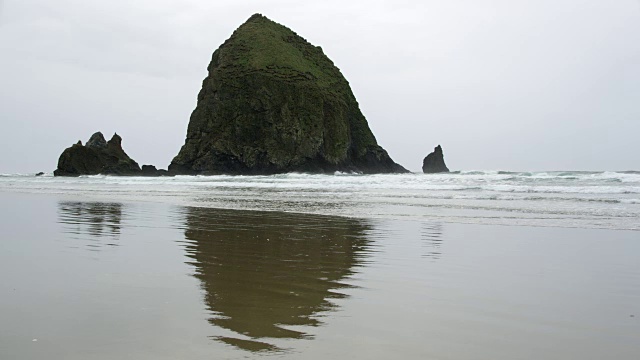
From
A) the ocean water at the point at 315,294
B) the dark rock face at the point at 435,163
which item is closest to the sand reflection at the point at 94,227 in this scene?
→ the ocean water at the point at 315,294

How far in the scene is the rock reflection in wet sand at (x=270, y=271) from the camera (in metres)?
3.04

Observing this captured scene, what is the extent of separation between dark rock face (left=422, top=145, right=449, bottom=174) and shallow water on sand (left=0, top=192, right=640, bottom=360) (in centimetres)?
7231

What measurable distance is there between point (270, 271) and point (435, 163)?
76.3m

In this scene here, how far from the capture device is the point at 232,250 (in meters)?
6.24

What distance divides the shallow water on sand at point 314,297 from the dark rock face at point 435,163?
237 feet

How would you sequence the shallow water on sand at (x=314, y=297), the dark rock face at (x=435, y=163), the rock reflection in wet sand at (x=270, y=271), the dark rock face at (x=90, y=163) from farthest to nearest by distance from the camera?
the dark rock face at (x=435, y=163) → the dark rock face at (x=90, y=163) → the rock reflection in wet sand at (x=270, y=271) → the shallow water on sand at (x=314, y=297)

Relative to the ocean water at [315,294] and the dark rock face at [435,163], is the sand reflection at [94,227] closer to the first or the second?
the ocean water at [315,294]

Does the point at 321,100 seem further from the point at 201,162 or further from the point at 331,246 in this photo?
the point at 331,246

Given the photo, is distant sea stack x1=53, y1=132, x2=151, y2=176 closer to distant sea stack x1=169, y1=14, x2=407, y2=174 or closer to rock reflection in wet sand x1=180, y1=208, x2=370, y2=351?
distant sea stack x1=169, y1=14, x2=407, y2=174

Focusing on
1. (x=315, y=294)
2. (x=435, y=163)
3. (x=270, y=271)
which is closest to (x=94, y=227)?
(x=270, y=271)

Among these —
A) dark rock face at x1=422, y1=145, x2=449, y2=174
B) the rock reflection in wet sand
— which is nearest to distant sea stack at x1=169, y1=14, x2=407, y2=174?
dark rock face at x1=422, y1=145, x2=449, y2=174

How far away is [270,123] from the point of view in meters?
62.4

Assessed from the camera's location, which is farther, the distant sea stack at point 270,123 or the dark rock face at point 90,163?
the dark rock face at point 90,163

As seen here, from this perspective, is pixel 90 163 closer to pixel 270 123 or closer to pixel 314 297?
pixel 270 123
